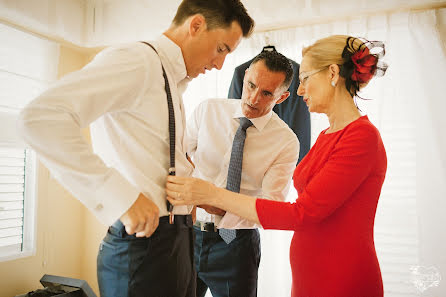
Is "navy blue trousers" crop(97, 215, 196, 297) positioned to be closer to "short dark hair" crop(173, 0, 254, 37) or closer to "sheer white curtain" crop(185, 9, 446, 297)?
"short dark hair" crop(173, 0, 254, 37)

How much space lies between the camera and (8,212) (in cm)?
293

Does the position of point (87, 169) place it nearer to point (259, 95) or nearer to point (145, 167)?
point (145, 167)

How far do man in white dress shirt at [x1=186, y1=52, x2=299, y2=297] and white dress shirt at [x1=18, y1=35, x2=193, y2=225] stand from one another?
29.8 inches

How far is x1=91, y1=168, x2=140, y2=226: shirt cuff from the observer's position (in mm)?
851

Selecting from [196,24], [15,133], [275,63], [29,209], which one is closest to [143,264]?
[196,24]

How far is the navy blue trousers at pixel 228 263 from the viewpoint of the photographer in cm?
183

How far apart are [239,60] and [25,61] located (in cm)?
183

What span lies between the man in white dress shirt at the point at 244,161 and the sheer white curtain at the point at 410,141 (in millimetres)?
894

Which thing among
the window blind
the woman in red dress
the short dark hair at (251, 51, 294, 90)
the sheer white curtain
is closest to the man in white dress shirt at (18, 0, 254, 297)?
the woman in red dress

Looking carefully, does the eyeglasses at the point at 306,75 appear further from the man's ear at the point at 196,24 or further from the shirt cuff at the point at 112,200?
the shirt cuff at the point at 112,200

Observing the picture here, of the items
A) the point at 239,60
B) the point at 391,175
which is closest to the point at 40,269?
the point at 239,60

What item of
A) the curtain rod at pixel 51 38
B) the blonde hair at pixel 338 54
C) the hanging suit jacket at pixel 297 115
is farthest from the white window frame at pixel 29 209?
the blonde hair at pixel 338 54

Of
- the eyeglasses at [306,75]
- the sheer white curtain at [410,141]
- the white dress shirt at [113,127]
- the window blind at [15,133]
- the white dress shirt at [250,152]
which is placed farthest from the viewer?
the window blind at [15,133]

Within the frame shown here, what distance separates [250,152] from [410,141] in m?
1.31
